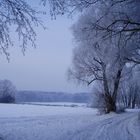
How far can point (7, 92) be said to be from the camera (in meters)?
100

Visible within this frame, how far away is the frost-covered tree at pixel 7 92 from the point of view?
97963 mm

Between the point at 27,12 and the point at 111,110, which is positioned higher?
the point at 27,12

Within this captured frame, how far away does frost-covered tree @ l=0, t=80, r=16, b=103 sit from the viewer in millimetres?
97963

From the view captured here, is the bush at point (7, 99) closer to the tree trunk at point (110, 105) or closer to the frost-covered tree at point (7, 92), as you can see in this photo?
the frost-covered tree at point (7, 92)

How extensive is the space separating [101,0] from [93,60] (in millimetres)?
23491

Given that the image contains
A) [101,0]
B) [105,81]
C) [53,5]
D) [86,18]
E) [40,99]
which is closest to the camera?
[53,5]

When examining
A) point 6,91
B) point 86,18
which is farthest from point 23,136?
point 6,91

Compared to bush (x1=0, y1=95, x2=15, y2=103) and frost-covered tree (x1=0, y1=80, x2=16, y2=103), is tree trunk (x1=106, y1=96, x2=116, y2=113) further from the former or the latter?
bush (x1=0, y1=95, x2=15, y2=103)

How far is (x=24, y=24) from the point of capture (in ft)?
34.1

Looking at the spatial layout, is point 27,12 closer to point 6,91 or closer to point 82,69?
point 82,69

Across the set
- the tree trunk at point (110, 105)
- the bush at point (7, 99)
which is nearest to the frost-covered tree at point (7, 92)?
the bush at point (7, 99)

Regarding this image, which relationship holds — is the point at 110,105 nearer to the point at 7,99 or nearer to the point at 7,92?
the point at 7,99

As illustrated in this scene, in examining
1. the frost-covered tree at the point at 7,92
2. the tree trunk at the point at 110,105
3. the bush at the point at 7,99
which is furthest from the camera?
the frost-covered tree at the point at 7,92

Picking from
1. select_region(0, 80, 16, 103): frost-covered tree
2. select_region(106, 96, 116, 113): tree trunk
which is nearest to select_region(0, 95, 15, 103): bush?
select_region(0, 80, 16, 103): frost-covered tree
